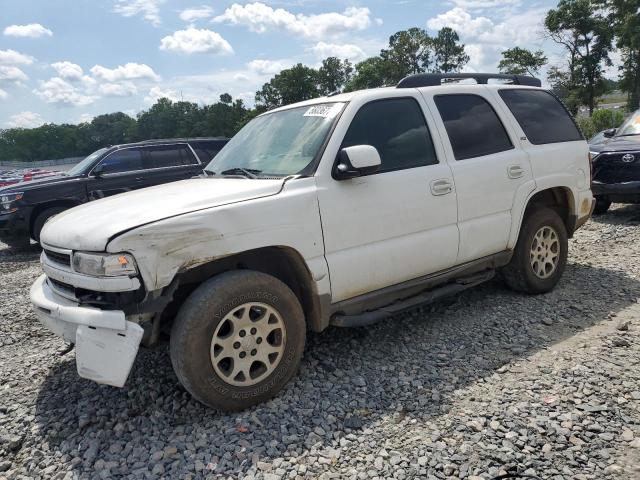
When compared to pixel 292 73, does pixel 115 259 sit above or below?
below

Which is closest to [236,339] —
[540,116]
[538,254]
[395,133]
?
[395,133]

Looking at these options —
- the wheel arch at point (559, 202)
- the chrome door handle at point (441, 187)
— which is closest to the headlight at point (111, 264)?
the chrome door handle at point (441, 187)

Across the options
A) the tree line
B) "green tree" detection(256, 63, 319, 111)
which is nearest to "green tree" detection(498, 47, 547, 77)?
the tree line

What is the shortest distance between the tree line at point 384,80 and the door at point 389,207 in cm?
146

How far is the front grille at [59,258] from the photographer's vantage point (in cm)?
298

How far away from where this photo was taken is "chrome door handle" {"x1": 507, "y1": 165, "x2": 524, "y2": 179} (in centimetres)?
422

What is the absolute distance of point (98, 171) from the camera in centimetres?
926

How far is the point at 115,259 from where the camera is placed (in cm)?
263

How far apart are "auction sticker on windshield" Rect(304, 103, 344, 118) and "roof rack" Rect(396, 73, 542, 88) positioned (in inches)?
25.5

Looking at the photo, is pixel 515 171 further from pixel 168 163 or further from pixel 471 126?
pixel 168 163

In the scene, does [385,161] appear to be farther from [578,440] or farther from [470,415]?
[578,440]

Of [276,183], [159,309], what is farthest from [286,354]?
[276,183]

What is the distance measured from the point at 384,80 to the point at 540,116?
62902 mm

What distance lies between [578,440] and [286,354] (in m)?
1.67
